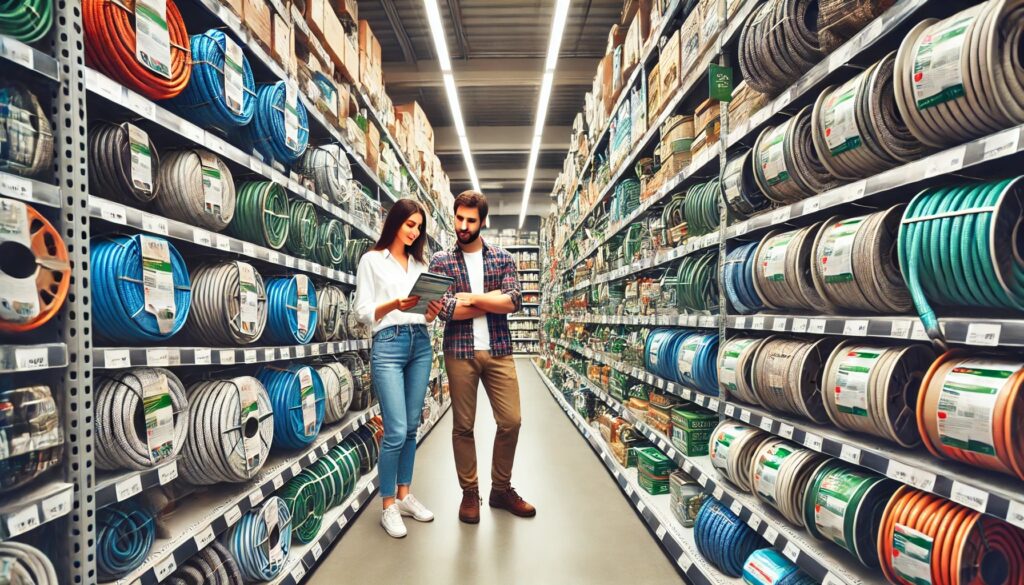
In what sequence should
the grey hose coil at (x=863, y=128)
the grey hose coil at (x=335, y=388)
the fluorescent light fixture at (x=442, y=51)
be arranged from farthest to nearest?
1. the fluorescent light fixture at (x=442, y=51)
2. the grey hose coil at (x=335, y=388)
3. the grey hose coil at (x=863, y=128)

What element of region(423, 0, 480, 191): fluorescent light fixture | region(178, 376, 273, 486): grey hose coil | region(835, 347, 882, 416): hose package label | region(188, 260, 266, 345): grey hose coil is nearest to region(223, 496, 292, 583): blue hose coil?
region(178, 376, 273, 486): grey hose coil

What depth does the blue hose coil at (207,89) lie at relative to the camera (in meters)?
1.87

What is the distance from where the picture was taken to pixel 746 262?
89.8 inches

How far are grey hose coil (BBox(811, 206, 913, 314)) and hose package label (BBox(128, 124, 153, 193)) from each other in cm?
215

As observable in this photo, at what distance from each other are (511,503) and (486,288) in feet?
4.28

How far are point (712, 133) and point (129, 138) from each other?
8.07 feet

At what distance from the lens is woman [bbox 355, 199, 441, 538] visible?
110 inches

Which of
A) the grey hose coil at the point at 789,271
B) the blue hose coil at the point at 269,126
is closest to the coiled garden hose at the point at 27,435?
the blue hose coil at the point at 269,126

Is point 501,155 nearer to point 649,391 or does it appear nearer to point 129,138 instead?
point 649,391

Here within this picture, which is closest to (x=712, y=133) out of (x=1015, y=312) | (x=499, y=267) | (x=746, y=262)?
(x=746, y=262)

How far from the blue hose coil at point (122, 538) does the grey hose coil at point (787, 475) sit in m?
2.05

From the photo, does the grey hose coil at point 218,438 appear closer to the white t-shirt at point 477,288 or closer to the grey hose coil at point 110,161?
the grey hose coil at point 110,161

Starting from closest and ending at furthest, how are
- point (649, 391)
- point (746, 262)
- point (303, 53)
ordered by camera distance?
point (746, 262), point (303, 53), point (649, 391)

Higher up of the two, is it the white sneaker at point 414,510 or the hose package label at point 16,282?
the hose package label at point 16,282
